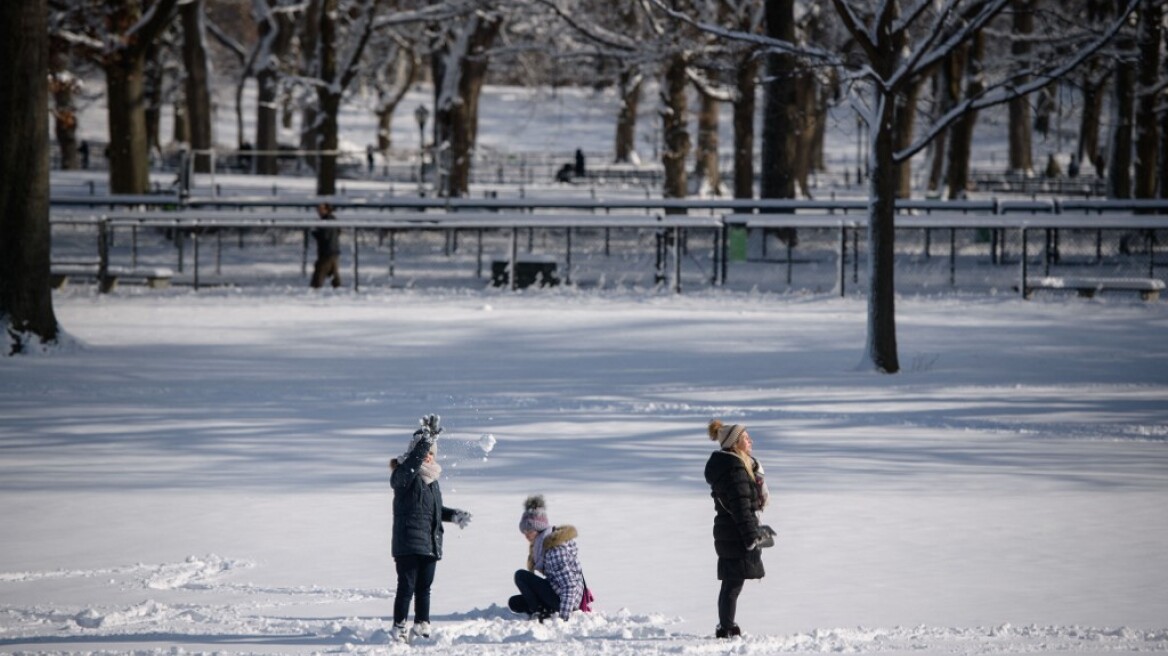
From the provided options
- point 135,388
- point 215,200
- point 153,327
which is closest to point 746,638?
point 135,388

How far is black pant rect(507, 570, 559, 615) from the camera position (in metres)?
8.69

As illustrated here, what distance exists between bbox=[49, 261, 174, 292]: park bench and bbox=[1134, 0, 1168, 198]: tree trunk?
1802cm

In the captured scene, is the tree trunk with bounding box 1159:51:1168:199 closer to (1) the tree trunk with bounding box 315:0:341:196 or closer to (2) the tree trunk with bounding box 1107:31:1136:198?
(2) the tree trunk with bounding box 1107:31:1136:198

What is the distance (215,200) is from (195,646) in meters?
27.7

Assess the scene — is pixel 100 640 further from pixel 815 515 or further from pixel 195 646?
pixel 815 515

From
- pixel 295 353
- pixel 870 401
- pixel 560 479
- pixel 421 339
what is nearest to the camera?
pixel 560 479

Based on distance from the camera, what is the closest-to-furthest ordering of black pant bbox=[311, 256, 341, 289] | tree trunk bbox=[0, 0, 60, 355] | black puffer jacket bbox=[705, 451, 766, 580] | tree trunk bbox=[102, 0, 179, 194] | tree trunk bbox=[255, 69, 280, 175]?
black puffer jacket bbox=[705, 451, 766, 580] < tree trunk bbox=[0, 0, 60, 355] < black pant bbox=[311, 256, 341, 289] < tree trunk bbox=[102, 0, 179, 194] < tree trunk bbox=[255, 69, 280, 175]

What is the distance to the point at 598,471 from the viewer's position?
13102mm

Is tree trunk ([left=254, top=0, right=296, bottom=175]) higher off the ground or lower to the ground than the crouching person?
higher

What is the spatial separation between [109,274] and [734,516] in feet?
71.0

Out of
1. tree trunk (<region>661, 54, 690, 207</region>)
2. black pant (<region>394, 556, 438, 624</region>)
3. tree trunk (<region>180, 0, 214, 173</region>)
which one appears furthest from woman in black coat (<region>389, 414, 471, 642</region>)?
tree trunk (<region>180, 0, 214, 173</region>)

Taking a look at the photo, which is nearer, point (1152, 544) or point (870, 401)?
point (1152, 544)

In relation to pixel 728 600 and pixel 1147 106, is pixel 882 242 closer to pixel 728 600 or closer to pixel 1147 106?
pixel 728 600

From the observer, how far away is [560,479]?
501 inches
